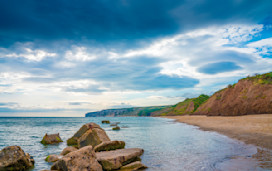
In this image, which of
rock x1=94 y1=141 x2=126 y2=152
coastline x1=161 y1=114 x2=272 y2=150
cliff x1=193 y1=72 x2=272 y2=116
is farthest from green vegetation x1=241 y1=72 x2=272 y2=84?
rock x1=94 y1=141 x2=126 y2=152

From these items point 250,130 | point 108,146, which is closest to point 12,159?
point 108,146

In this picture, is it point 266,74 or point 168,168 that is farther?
point 266,74

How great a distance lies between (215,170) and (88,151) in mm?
7132

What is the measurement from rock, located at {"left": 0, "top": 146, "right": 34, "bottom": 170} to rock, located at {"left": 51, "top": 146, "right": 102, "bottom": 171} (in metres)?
3.32

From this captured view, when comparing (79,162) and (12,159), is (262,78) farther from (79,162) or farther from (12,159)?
(12,159)

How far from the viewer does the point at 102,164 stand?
10844 mm

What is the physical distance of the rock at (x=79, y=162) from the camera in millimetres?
9094

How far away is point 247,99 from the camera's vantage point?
49562 millimetres

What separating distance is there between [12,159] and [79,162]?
17.4ft

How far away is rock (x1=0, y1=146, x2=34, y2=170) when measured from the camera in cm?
1089

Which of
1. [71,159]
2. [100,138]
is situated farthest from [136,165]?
[100,138]

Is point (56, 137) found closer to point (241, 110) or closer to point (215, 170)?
point (215, 170)

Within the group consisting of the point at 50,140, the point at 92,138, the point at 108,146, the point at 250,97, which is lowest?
the point at 50,140

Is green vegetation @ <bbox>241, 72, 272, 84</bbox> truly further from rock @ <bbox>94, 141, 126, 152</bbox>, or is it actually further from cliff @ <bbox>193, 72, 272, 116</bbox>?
rock @ <bbox>94, 141, 126, 152</bbox>
